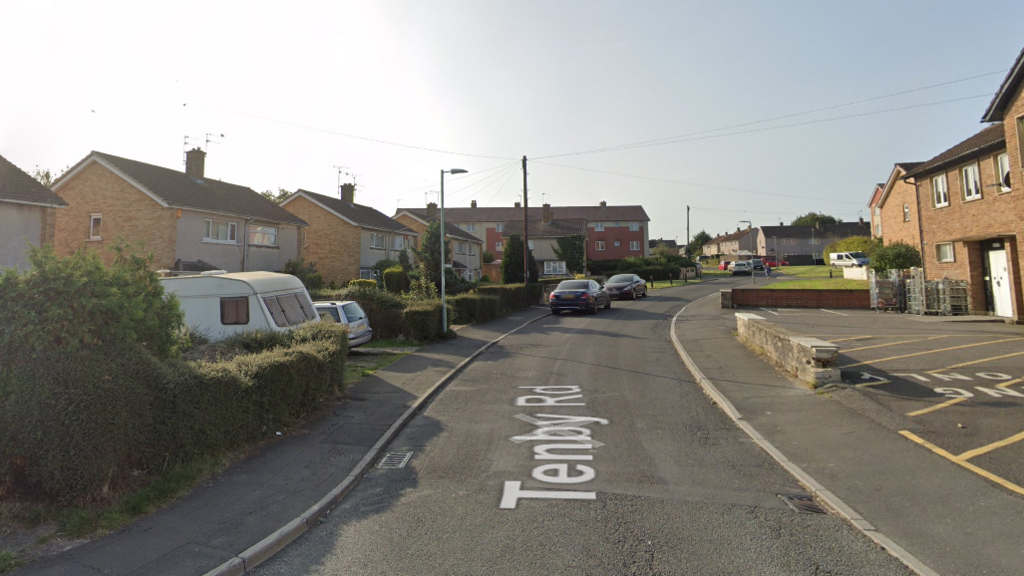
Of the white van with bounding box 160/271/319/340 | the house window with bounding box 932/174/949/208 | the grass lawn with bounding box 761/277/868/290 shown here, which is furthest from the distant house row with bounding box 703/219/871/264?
the white van with bounding box 160/271/319/340

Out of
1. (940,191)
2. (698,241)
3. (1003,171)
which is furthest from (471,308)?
(698,241)

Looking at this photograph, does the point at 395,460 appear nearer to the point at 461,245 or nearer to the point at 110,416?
the point at 110,416

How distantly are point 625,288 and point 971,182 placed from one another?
1653 cm

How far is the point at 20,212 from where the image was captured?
16.7m

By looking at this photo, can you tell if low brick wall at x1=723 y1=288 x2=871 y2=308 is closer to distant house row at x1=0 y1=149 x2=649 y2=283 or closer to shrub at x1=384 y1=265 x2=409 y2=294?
shrub at x1=384 y1=265 x2=409 y2=294

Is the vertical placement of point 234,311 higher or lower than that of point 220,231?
lower

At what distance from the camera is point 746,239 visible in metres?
110

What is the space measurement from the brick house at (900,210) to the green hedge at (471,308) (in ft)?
75.1

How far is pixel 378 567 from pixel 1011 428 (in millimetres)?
7987

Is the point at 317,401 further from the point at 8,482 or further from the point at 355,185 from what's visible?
the point at 355,185

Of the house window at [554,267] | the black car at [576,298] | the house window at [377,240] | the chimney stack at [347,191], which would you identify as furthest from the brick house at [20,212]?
the house window at [554,267]

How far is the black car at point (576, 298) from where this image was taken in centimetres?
2473

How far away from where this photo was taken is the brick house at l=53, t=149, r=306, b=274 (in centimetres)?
2341

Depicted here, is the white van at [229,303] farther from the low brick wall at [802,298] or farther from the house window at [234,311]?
the low brick wall at [802,298]
